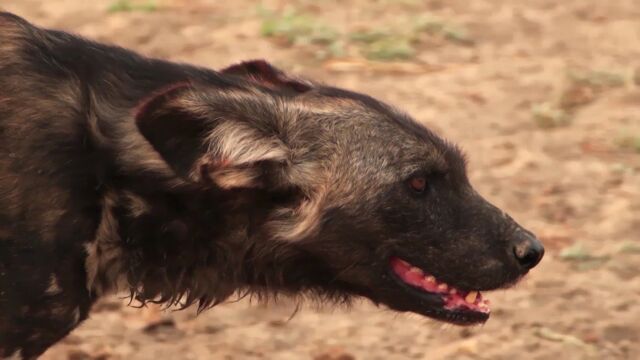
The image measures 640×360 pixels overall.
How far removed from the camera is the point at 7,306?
3623 mm

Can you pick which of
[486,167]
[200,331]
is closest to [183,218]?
[200,331]

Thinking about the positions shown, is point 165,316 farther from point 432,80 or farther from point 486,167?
point 432,80

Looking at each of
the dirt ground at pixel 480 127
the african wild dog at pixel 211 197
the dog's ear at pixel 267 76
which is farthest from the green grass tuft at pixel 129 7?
the african wild dog at pixel 211 197

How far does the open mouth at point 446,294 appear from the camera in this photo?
13.1ft

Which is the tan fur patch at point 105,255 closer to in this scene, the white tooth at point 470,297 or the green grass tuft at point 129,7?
the white tooth at point 470,297

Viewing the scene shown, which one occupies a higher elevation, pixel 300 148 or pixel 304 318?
pixel 300 148

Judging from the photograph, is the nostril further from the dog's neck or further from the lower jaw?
the dog's neck

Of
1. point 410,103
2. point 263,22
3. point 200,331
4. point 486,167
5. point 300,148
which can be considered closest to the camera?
point 300,148

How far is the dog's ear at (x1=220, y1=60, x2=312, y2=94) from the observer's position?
4.11m

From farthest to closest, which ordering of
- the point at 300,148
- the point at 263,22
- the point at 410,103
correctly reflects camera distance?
1. the point at 263,22
2. the point at 410,103
3. the point at 300,148

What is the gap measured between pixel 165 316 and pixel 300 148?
1439 millimetres

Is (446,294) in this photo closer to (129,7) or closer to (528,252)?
(528,252)

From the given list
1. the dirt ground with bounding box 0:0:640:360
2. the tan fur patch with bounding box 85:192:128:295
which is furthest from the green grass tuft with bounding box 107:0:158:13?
the tan fur patch with bounding box 85:192:128:295

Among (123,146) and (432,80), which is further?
(432,80)
